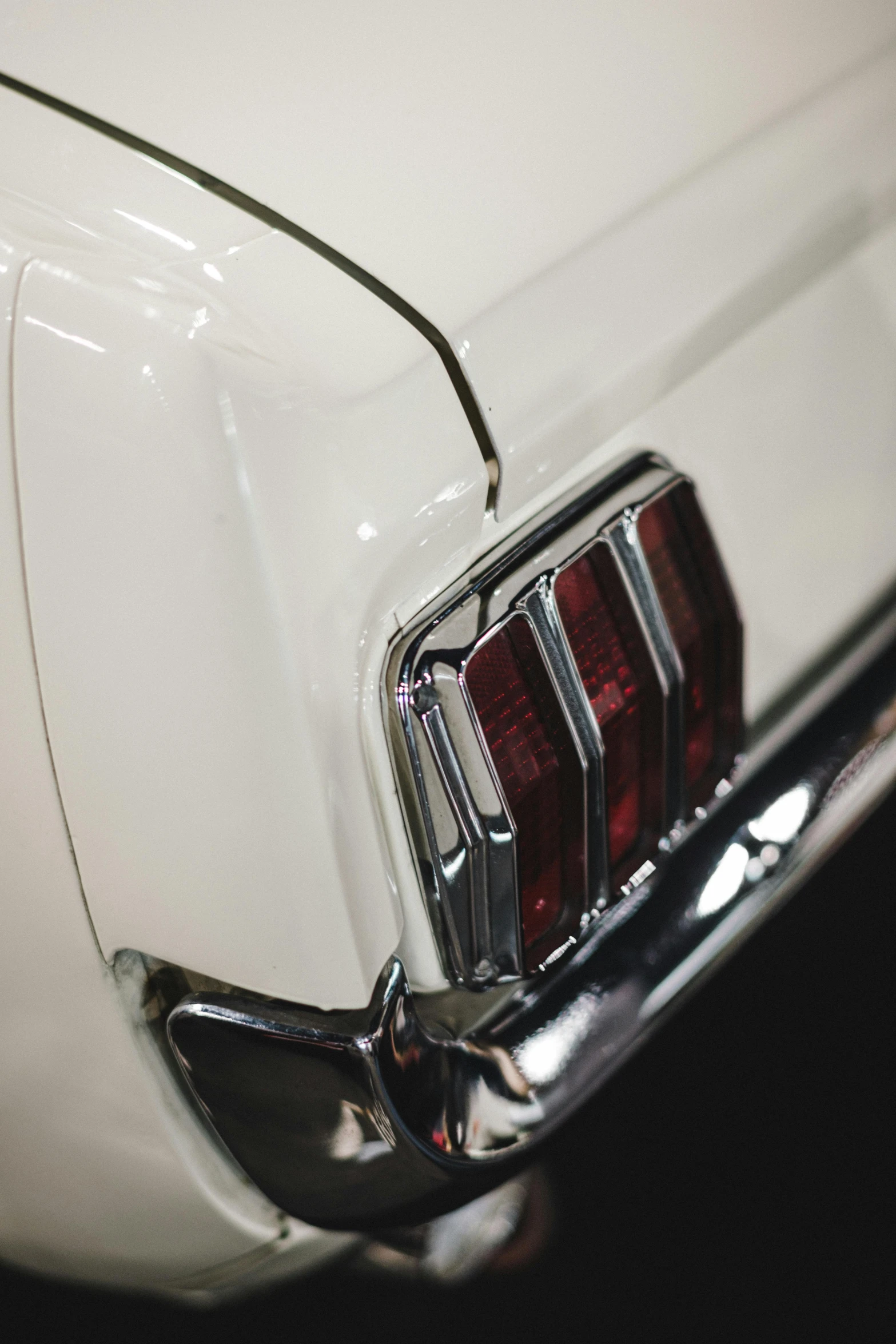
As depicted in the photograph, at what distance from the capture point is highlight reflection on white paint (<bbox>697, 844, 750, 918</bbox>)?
118cm

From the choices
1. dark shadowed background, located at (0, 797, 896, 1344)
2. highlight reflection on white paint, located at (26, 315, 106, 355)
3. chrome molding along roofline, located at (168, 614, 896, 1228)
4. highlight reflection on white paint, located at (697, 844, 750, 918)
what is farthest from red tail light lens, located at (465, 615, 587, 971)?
dark shadowed background, located at (0, 797, 896, 1344)

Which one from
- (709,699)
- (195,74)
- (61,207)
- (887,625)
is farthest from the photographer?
(887,625)

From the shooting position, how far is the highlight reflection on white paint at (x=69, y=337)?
747mm

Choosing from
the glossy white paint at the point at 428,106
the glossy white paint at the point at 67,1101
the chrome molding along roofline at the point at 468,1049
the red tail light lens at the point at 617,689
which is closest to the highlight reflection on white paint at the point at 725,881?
the chrome molding along roofline at the point at 468,1049

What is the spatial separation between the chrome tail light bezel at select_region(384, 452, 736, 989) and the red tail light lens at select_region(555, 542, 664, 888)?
0.04ft

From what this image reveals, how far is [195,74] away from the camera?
2.87ft

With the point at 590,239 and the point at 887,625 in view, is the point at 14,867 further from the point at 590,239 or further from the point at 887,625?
the point at 887,625

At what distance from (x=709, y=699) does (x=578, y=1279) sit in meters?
1.01

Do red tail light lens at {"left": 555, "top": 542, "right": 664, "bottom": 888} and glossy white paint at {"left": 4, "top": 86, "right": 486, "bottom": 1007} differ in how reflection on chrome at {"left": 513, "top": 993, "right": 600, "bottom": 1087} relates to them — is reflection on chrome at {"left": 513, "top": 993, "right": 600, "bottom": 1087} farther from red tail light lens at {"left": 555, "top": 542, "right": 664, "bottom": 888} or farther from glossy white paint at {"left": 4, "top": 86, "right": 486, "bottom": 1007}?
glossy white paint at {"left": 4, "top": 86, "right": 486, "bottom": 1007}

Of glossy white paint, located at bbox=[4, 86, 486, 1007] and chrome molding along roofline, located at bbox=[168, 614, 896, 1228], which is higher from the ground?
glossy white paint, located at bbox=[4, 86, 486, 1007]

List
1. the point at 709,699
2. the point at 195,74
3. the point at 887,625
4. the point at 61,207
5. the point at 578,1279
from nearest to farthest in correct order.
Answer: the point at 61,207
the point at 195,74
the point at 709,699
the point at 887,625
the point at 578,1279

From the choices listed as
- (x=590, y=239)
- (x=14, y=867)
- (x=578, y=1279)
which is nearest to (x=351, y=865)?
(x=14, y=867)

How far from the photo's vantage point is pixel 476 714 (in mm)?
872

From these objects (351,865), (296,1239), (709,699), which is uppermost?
(351,865)
